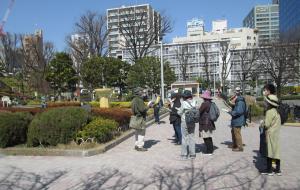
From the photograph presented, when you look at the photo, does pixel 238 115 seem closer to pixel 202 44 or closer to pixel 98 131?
pixel 98 131

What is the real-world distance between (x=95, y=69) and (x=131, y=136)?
27273mm

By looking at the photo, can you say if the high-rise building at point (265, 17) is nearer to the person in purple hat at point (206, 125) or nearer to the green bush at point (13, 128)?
the person in purple hat at point (206, 125)

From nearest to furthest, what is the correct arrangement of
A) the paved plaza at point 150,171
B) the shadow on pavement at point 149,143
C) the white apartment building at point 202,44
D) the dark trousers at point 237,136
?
1. the paved plaza at point 150,171
2. the dark trousers at point 237,136
3. the shadow on pavement at point 149,143
4. the white apartment building at point 202,44

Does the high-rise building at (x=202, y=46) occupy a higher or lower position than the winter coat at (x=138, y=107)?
higher

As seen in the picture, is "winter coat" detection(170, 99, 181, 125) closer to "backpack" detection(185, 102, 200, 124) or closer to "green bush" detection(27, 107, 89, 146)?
"backpack" detection(185, 102, 200, 124)

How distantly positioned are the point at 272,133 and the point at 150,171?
254cm

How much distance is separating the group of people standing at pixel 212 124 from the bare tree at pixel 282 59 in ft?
107

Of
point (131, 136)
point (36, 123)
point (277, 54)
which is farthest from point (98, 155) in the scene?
point (277, 54)

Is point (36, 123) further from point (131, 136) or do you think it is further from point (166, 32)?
point (166, 32)

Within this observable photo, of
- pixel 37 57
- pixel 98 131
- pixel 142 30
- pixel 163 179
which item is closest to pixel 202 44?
pixel 142 30

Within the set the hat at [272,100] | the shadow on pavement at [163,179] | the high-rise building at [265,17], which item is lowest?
the shadow on pavement at [163,179]

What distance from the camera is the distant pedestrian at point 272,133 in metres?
7.48

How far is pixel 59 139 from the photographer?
1063cm

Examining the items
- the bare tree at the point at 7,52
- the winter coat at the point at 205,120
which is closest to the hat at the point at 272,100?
the winter coat at the point at 205,120
